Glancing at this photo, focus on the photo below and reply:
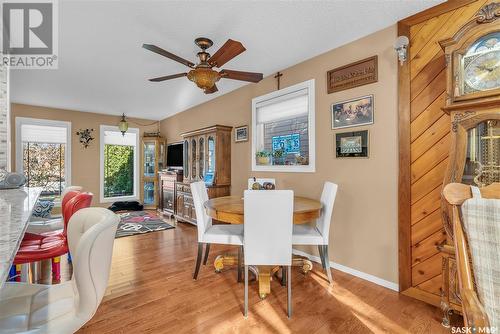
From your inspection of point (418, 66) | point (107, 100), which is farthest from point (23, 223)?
point (107, 100)

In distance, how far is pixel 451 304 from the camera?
1.70 meters

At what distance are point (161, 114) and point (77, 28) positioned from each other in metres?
4.02

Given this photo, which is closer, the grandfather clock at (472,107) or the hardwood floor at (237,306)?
the grandfather clock at (472,107)

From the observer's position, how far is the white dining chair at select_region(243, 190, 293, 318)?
188cm

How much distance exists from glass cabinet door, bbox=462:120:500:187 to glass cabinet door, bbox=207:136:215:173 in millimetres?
3407

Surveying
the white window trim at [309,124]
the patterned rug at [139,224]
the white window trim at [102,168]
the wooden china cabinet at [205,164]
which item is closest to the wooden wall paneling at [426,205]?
the white window trim at [309,124]

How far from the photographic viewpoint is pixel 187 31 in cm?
244

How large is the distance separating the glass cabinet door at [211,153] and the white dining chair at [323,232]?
7.36 feet

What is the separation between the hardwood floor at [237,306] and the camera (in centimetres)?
176

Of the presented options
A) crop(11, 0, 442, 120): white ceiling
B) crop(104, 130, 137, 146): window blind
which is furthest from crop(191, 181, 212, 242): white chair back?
crop(104, 130, 137, 146): window blind

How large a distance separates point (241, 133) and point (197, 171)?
127 cm

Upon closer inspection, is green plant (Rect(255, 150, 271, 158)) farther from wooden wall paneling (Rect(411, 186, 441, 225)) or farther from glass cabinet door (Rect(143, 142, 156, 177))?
glass cabinet door (Rect(143, 142, 156, 177))

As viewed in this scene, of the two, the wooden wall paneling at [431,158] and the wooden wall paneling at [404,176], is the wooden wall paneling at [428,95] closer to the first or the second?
the wooden wall paneling at [404,176]

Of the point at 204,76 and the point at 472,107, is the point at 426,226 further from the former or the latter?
the point at 204,76
